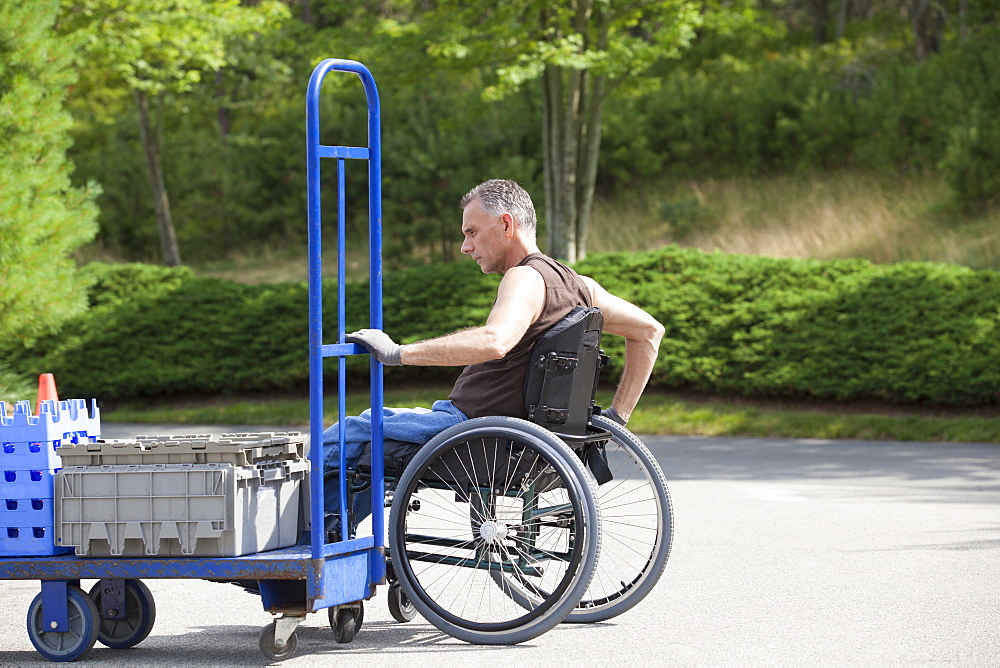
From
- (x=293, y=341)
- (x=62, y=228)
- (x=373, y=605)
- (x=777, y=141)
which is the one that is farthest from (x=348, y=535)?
(x=777, y=141)

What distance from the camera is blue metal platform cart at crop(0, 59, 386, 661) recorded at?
→ 421 cm

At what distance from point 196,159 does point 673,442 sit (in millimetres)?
19427

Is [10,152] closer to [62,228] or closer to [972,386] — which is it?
[62,228]

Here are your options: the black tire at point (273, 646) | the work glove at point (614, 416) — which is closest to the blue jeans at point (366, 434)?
the black tire at point (273, 646)

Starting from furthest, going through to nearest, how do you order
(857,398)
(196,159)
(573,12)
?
(196,159), (573,12), (857,398)

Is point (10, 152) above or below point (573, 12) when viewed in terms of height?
below

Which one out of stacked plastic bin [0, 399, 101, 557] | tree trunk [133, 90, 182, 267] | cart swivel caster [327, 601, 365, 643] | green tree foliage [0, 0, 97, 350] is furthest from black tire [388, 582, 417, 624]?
tree trunk [133, 90, 182, 267]

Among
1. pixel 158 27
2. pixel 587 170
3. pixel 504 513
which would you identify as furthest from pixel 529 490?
pixel 158 27

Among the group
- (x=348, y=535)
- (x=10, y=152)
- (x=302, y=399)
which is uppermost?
(x=10, y=152)

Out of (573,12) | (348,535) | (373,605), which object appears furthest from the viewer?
(573,12)

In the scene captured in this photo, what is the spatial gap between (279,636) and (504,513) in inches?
37.8

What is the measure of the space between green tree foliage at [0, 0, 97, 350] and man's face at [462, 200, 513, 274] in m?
8.33

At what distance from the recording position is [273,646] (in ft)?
13.9

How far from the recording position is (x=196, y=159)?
94.3 feet
